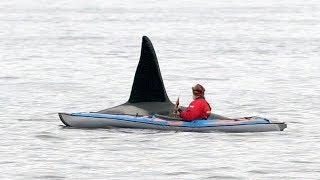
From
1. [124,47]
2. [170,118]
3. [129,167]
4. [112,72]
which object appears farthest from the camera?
[124,47]

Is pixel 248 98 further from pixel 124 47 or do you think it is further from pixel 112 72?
pixel 124 47

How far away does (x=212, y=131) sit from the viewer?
39719 mm

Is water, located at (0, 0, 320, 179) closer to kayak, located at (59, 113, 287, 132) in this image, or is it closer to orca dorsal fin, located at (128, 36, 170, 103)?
kayak, located at (59, 113, 287, 132)

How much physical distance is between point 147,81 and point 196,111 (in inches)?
118

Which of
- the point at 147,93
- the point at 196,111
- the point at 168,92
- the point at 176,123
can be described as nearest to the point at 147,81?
the point at 147,93

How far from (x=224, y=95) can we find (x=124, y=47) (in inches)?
1803

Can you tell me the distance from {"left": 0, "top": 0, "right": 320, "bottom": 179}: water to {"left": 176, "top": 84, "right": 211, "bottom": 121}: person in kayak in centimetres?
81

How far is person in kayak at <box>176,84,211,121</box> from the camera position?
38469mm

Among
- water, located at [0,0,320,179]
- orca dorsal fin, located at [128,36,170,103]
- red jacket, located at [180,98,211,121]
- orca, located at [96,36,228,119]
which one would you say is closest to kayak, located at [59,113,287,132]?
red jacket, located at [180,98,211,121]

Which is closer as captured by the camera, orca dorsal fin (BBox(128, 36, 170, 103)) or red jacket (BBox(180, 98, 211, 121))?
red jacket (BBox(180, 98, 211, 121))

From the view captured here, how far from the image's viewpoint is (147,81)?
40.9m

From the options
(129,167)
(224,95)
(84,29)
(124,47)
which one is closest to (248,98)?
(224,95)

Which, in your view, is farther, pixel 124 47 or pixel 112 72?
pixel 124 47

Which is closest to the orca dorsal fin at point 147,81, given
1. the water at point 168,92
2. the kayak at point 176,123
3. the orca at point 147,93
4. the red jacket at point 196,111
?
the orca at point 147,93
